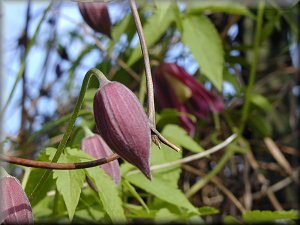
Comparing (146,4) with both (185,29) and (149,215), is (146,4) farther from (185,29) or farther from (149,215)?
(149,215)

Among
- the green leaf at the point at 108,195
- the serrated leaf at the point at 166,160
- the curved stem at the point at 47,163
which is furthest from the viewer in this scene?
the serrated leaf at the point at 166,160

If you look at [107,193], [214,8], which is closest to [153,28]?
[214,8]

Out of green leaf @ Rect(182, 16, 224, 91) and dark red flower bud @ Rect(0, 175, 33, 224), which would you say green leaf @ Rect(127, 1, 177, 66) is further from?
dark red flower bud @ Rect(0, 175, 33, 224)

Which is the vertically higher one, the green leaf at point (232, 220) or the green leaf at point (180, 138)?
the green leaf at point (180, 138)

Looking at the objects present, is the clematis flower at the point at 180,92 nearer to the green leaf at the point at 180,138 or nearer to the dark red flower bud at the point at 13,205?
the green leaf at the point at 180,138

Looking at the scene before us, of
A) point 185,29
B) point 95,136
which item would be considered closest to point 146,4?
point 185,29

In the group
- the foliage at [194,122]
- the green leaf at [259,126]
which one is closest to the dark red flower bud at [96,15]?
the foliage at [194,122]

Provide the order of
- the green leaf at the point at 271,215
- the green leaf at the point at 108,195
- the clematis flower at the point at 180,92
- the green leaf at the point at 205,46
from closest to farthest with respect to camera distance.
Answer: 1. the green leaf at the point at 108,195
2. the green leaf at the point at 271,215
3. the green leaf at the point at 205,46
4. the clematis flower at the point at 180,92

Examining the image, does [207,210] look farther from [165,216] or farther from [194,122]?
[194,122]
